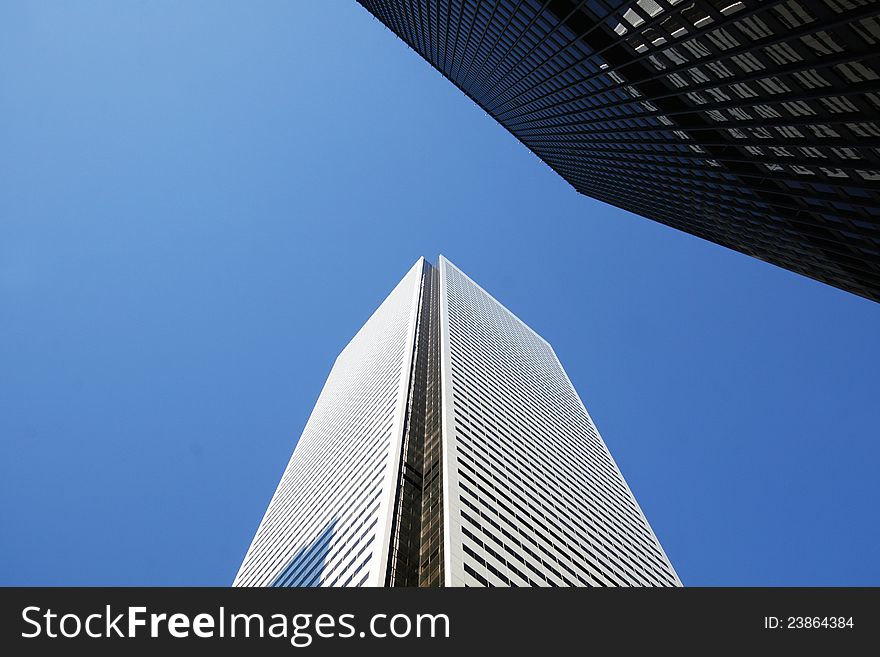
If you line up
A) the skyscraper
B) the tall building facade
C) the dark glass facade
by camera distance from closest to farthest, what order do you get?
the tall building facade
the dark glass facade
the skyscraper

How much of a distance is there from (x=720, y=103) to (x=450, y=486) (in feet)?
103

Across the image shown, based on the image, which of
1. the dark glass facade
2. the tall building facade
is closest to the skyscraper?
the dark glass facade

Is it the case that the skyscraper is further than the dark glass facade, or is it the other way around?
the skyscraper

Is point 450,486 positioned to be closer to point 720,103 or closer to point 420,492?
point 420,492

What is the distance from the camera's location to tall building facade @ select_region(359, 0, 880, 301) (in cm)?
2352

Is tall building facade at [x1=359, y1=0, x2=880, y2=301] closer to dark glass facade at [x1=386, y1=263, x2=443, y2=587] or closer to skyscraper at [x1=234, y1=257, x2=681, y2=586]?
skyscraper at [x1=234, y1=257, x2=681, y2=586]

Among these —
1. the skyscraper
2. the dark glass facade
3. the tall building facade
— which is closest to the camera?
the tall building facade

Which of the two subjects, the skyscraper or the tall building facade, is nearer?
the tall building facade

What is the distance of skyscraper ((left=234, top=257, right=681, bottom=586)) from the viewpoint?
128 ft

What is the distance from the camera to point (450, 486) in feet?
144

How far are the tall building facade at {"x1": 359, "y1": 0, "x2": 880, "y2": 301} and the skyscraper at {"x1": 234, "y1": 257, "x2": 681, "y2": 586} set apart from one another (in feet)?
99.3

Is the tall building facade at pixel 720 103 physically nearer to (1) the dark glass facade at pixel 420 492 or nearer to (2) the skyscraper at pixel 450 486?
(2) the skyscraper at pixel 450 486

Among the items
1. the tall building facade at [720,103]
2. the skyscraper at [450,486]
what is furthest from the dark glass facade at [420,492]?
the tall building facade at [720,103]
